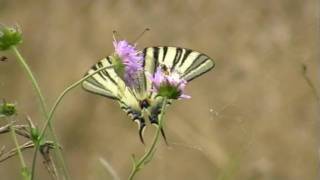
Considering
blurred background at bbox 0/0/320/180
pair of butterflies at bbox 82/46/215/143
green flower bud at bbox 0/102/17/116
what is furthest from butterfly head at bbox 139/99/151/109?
blurred background at bbox 0/0/320/180

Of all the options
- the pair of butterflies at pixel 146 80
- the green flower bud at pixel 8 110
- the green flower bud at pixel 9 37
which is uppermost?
the green flower bud at pixel 9 37

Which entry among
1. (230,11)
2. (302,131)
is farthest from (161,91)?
(230,11)

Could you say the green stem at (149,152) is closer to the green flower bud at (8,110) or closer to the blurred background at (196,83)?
the green flower bud at (8,110)

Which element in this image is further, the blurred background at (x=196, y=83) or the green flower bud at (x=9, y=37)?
the blurred background at (x=196, y=83)

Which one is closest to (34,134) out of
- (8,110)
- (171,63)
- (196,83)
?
(8,110)

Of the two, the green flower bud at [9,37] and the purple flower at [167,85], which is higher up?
the green flower bud at [9,37]

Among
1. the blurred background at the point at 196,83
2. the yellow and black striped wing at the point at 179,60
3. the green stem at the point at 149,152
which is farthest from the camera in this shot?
the blurred background at the point at 196,83

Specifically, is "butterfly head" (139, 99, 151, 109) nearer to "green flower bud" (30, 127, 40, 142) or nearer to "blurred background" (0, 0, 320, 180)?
"green flower bud" (30, 127, 40, 142)

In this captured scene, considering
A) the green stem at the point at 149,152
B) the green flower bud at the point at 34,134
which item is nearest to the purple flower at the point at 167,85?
the green stem at the point at 149,152
